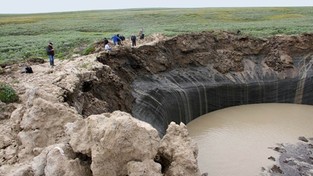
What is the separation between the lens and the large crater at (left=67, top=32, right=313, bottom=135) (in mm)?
27641

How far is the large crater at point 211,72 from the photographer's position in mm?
27641

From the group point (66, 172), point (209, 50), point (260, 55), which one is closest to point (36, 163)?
point (66, 172)

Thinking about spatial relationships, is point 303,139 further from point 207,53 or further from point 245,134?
point 207,53

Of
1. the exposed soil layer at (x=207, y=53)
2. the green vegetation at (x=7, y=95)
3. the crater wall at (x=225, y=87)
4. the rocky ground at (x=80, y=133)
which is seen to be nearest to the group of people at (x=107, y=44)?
the exposed soil layer at (x=207, y=53)

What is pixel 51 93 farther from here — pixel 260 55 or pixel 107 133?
pixel 260 55

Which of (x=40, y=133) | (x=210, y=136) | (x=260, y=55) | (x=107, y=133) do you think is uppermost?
(x=107, y=133)

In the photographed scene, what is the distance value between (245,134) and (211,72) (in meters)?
9.54

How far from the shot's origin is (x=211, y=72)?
34875 millimetres

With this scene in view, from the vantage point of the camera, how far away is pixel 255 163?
21703 millimetres

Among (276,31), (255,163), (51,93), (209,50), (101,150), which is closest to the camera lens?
(101,150)

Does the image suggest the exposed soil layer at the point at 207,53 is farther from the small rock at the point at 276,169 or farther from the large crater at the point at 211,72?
the small rock at the point at 276,169

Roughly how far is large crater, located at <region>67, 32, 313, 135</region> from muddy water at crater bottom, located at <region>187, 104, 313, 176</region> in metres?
1.30

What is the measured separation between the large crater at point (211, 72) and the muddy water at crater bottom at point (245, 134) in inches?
51.4

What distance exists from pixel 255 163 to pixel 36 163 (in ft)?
50.2
